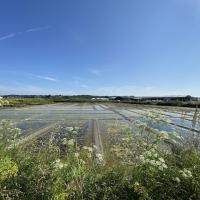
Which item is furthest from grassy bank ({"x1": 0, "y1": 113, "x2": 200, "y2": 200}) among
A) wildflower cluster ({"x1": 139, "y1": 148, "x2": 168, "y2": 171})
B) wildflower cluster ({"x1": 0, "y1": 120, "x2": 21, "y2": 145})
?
wildflower cluster ({"x1": 0, "y1": 120, "x2": 21, "y2": 145})

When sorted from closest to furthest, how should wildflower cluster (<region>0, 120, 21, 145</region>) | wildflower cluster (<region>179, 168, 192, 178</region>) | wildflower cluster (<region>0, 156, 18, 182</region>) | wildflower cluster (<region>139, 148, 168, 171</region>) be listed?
wildflower cluster (<region>179, 168, 192, 178</region>)
wildflower cluster (<region>139, 148, 168, 171</region>)
wildflower cluster (<region>0, 156, 18, 182</region>)
wildflower cluster (<region>0, 120, 21, 145</region>)

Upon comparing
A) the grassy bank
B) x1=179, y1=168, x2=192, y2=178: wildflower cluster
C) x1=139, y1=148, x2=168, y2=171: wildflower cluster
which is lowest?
the grassy bank

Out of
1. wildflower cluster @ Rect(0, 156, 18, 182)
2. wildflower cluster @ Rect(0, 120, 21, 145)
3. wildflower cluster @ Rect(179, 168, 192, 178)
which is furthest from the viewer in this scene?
wildflower cluster @ Rect(0, 120, 21, 145)

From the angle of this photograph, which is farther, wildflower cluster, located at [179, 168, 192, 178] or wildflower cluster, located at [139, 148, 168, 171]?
wildflower cluster, located at [139, 148, 168, 171]

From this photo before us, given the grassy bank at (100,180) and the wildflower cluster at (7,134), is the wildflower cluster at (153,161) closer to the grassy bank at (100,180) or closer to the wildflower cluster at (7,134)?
the grassy bank at (100,180)

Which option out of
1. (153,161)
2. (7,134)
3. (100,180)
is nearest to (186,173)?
(153,161)

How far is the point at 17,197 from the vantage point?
15.4 ft

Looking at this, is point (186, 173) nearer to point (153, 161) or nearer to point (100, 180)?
point (153, 161)

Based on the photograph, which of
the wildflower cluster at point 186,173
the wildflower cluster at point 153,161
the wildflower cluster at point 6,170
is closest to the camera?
the wildflower cluster at point 186,173

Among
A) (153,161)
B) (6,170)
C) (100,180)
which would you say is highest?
(153,161)

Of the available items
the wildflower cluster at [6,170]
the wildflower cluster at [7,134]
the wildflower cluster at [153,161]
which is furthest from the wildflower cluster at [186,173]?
the wildflower cluster at [7,134]

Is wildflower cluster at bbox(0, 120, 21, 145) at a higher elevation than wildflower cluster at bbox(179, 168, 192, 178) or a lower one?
higher

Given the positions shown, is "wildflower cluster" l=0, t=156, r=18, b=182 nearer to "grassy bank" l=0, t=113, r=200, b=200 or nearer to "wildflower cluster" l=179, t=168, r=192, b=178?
"grassy bank" l=0, t=113, r=200, b=200

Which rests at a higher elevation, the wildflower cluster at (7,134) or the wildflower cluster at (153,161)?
the wildflower cluster at (7,134)
